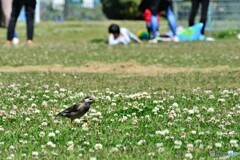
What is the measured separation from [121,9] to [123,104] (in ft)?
133

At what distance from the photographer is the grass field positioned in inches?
247

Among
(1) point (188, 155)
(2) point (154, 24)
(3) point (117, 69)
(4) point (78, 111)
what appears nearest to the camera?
(1) point (188, 155)

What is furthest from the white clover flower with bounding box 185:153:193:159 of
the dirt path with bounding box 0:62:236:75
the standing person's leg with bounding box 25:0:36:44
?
the standing person's leg with bounding box 25:0:36:44

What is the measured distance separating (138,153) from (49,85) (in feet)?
18.7

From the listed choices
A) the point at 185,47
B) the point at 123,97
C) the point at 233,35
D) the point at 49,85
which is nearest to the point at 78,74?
the point at 49,85

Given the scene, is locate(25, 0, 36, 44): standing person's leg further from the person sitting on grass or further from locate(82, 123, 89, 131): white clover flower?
locate(82, 123, 89, 131): white clover flower

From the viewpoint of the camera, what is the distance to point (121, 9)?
4934cm

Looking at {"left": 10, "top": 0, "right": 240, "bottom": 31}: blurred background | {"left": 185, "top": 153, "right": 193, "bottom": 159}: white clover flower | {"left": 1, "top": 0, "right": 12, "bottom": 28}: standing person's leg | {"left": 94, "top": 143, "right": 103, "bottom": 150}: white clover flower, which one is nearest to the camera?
{"left": 185, "top": 153, "right": 193, "bottom": 159}: white clover flower

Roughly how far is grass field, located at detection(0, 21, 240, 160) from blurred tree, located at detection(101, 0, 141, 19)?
30463mm

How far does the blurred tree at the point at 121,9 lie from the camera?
48344 millimetres

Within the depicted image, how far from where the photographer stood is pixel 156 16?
2278 cm

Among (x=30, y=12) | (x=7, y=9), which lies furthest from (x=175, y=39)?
(x=7, y=9)

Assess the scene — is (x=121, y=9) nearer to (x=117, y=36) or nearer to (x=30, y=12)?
(x=117, y=36)

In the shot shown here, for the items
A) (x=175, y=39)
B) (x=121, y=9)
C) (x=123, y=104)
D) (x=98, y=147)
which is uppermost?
(x=98, y=147)
